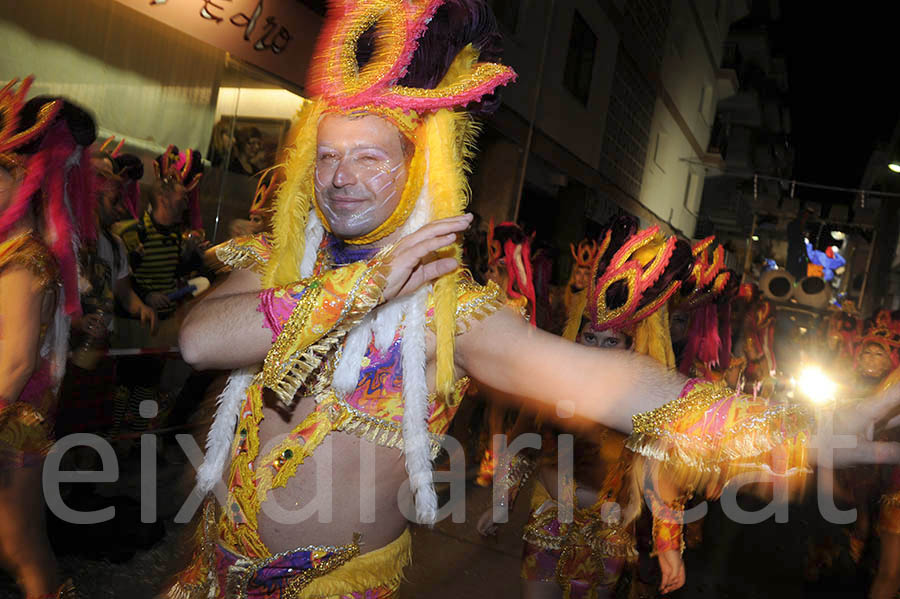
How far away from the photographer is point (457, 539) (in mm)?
5434

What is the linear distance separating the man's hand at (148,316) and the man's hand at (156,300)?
7.4 inches

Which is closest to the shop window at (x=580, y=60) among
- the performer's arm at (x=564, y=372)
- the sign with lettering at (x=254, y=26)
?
the sign with lettering at (x=254, y=26)

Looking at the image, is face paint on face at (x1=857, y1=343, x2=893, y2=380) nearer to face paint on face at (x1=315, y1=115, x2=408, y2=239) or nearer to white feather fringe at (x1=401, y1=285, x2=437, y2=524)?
white feather fringe at (x1=401, y1=285, x2=437, y2=524)

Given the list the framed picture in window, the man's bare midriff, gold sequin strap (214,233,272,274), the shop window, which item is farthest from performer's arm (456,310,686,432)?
the shop window

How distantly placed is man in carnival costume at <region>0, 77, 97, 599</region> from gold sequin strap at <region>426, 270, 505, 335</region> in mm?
1471


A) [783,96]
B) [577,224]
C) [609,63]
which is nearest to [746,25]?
[783,96]

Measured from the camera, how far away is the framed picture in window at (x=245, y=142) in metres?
7.55

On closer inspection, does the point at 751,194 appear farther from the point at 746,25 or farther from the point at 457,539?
the point at 457,539

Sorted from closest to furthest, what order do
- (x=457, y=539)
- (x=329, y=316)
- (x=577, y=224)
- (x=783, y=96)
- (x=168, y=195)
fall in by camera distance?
(x=329, y=316), (x=457, y=539), (x=168, y=195), (x=577, y=224), (x=783, y=96)

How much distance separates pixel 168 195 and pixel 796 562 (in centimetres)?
641

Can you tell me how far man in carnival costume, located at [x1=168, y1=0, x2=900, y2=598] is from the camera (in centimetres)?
206

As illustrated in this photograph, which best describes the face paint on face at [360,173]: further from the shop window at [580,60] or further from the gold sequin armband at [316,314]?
the shop window at [580,60]

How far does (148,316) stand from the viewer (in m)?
5.47

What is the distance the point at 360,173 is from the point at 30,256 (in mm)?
1311
